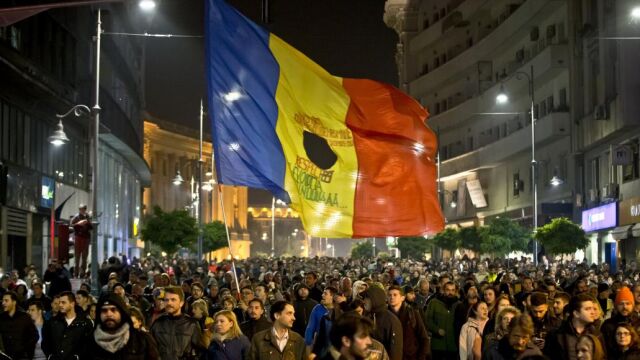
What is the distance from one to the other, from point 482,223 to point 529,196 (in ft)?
43.7

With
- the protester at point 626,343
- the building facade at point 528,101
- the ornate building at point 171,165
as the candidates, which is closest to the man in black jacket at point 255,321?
the protester at point 626,343

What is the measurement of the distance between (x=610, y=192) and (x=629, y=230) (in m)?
3.45

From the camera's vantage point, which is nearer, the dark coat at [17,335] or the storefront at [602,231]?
the dark coat at [17,335]

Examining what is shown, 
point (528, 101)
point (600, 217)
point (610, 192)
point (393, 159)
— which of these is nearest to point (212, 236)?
point (528, 101)

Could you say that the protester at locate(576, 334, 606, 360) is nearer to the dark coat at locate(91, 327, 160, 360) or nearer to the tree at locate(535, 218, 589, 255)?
the dark coat at locate(91, 327, 160, 360)

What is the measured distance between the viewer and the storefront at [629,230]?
47031 mm

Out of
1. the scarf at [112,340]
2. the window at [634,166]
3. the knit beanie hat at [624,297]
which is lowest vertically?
the scarf at [112,340]

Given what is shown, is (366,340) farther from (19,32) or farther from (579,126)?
(579,126)

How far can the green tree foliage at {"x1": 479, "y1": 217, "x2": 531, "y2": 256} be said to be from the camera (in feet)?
193

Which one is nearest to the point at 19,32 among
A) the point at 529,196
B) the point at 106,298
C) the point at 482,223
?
the point at 106,298

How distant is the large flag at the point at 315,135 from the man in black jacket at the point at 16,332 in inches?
108

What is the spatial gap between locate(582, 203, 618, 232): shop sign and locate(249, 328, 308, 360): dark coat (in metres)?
41.6

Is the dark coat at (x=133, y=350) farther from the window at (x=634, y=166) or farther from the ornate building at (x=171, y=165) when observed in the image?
the ornate building at (x=171, y=165)

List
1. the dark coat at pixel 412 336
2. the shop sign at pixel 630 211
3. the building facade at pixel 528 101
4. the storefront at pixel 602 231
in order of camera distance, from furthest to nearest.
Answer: the storefront at pixel 602 231 → the building facade at pixel 528 101 → the shop sign at pixel 630 211 → the dark coat at pixel 412 336
